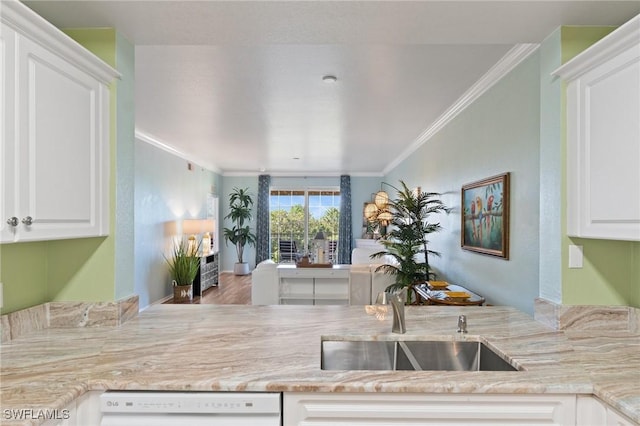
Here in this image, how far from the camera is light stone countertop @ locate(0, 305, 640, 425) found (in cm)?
120

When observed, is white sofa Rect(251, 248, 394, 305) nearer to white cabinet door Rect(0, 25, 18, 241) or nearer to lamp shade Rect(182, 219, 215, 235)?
lamp shade Rect(182, 219, 215, 235)

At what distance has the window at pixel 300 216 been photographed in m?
9.09

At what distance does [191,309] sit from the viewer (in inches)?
82.7

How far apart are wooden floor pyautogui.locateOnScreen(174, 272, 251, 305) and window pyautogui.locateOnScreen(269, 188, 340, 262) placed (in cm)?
128

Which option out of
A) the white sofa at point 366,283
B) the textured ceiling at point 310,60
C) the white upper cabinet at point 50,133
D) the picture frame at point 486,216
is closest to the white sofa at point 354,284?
the white sofa at point 366,283

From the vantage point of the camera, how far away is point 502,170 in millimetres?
2809

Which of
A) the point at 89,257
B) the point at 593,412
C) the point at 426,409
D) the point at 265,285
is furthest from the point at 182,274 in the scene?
the point at 593,412

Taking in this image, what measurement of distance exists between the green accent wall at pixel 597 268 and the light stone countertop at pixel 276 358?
0.18 meters

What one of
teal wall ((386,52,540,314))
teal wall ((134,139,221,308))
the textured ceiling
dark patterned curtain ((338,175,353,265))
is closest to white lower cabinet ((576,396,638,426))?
teal wall ((386,52,540,314))

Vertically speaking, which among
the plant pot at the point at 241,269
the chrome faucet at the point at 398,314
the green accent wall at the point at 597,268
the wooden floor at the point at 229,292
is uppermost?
the green accent wall at the point at 597,268

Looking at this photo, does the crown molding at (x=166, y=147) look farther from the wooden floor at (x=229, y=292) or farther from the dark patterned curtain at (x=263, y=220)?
the wooden floor at (x=229, y=292)

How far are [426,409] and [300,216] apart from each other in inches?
313

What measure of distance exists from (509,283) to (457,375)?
166 centimetres

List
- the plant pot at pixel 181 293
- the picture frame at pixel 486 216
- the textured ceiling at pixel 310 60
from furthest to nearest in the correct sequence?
1. the plant pot at pixel 181 293
2. the picture frame at pixel 486 216
3. the textured ceiling at pixel 310 60
